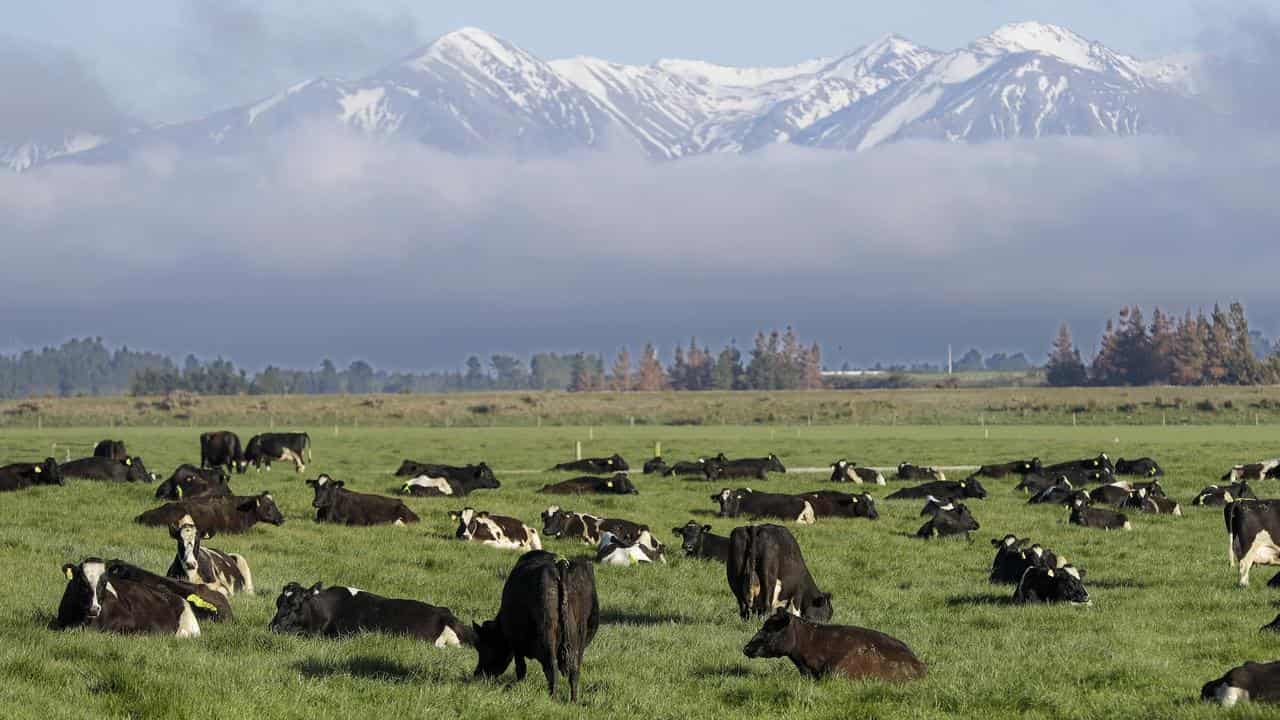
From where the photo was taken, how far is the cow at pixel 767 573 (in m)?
18.9

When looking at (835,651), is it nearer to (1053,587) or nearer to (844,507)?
(1053,587)

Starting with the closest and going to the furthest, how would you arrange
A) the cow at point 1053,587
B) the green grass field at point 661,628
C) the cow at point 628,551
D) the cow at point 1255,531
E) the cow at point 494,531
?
the green grass field at point 661,628 → the cow at point 1053,587 → the cow at point 1255,531 → the cow at point 628,551 → the cow at point 494,531

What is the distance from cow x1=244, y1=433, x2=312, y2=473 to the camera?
52484 mm

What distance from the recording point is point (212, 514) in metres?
27.5

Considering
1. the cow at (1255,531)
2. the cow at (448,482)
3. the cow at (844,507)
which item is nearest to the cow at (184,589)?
the cow at (1255,531)

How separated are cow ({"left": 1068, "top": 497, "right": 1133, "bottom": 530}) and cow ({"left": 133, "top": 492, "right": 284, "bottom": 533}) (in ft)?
58.3

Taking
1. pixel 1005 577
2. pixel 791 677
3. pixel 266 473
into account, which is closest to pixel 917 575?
pixel 1005 577

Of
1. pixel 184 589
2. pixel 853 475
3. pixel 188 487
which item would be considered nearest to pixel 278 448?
pixel 188 487

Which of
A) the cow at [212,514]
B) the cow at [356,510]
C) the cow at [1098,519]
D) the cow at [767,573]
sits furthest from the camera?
the cow at [1098,519]

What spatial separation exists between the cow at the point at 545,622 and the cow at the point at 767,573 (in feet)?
15.1

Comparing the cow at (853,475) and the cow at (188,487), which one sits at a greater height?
the cow at (188,487)

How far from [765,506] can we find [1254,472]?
19123 mm

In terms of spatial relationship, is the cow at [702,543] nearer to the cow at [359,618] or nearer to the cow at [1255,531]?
the cow at [1255,531]

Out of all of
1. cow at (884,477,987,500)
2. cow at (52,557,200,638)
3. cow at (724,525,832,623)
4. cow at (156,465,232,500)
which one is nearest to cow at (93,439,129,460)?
cow at (156,465,232,500)
